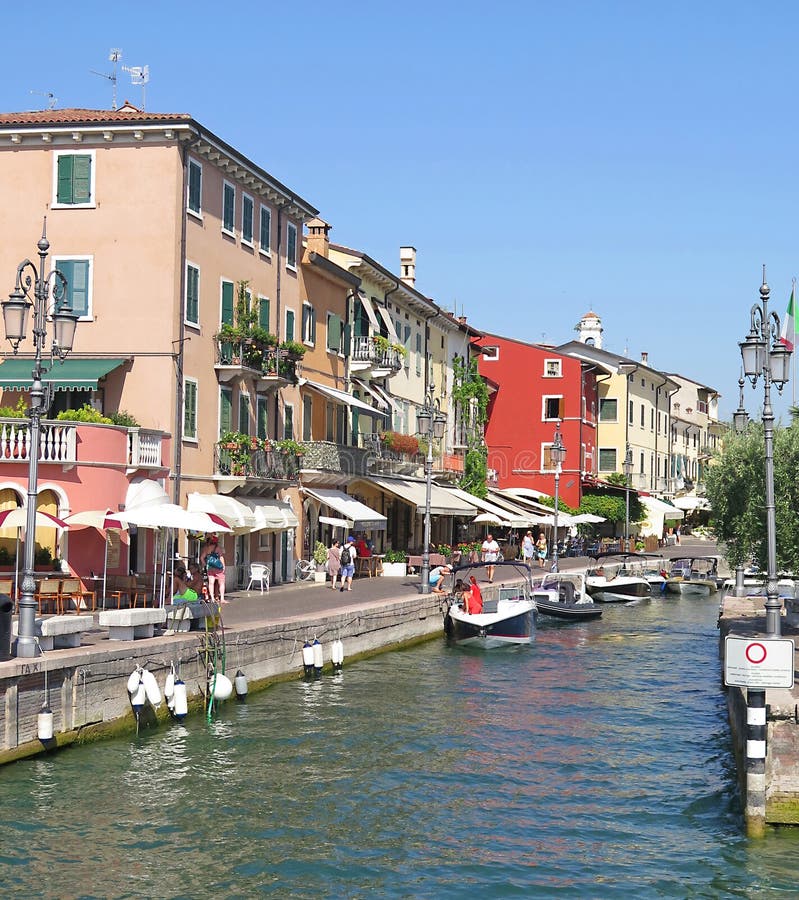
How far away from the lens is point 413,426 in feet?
183

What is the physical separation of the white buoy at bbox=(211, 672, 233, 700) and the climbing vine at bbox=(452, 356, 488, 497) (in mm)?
37303

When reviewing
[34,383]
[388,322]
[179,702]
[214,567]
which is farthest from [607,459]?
[34,383]

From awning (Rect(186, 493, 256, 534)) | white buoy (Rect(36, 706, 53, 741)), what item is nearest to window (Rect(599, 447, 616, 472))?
awning (Rect(186, 493, 256, 534))

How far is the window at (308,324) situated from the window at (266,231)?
347 cm

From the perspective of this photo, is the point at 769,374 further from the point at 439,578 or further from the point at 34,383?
the point at 439,578

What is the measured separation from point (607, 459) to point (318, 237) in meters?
40.5

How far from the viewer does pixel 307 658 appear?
2664 cm

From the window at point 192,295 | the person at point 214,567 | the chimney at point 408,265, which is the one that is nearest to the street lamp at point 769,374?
the person at point 214,567

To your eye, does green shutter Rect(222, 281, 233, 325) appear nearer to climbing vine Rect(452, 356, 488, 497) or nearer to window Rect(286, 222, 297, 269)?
window Rect(286, 222, 297, 269)

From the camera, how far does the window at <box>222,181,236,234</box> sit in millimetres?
35906

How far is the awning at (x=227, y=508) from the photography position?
31.5m

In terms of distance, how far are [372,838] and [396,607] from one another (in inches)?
704

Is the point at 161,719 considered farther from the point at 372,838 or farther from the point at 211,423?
the point at 211,423

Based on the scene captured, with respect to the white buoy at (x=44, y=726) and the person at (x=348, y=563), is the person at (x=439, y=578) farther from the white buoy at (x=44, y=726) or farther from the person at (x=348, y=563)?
the white buoy at (x=44, y=726)
